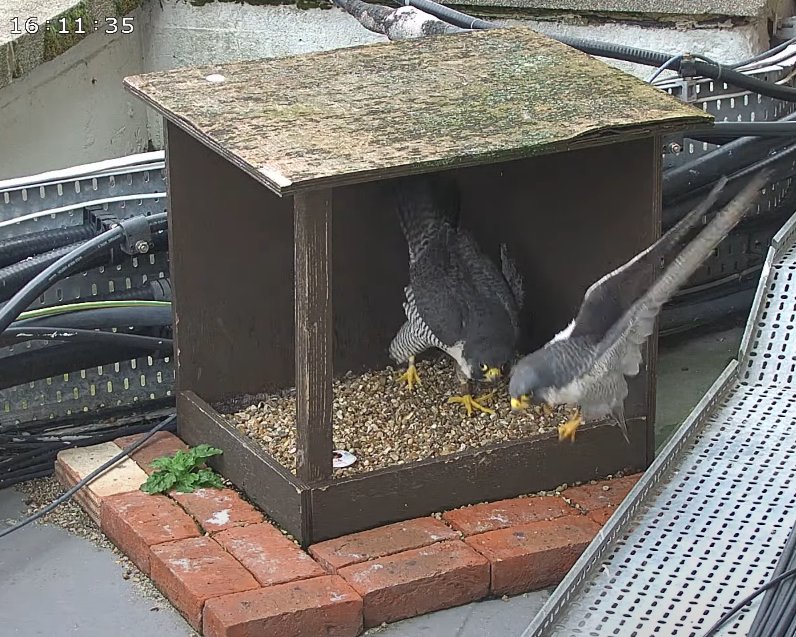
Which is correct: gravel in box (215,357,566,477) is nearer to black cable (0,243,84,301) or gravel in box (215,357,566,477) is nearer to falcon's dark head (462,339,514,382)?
falcon's dark head (462,339,514,382)

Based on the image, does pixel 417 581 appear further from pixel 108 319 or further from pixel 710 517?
pixel 108 319

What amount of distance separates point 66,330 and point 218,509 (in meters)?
0.61

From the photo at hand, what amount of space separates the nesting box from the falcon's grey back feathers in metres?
0.20

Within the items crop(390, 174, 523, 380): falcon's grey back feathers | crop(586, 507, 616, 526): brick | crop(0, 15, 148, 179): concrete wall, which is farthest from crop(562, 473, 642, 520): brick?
crop(0, 15, 148, 179): concrete wall

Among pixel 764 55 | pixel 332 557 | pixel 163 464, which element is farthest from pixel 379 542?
pixel 764 55

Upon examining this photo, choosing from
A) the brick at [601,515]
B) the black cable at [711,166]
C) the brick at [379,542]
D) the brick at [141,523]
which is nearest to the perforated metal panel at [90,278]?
the brick at [141,523]

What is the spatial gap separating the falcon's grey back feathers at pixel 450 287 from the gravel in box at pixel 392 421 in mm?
142

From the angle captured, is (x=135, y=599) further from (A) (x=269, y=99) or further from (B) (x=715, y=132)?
(B) (x=715, y=132)

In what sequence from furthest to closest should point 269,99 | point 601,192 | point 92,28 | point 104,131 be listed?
point 104,131
point 92,28
point 601,192
point 269,99

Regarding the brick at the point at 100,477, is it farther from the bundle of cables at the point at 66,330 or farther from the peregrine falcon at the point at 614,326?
the peregrine falcon at the point at 614,326

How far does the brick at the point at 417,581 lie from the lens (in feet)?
8.62

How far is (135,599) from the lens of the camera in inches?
107

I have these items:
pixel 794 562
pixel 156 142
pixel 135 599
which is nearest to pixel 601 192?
pixel 794 562

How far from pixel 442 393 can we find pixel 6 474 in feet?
3.76
